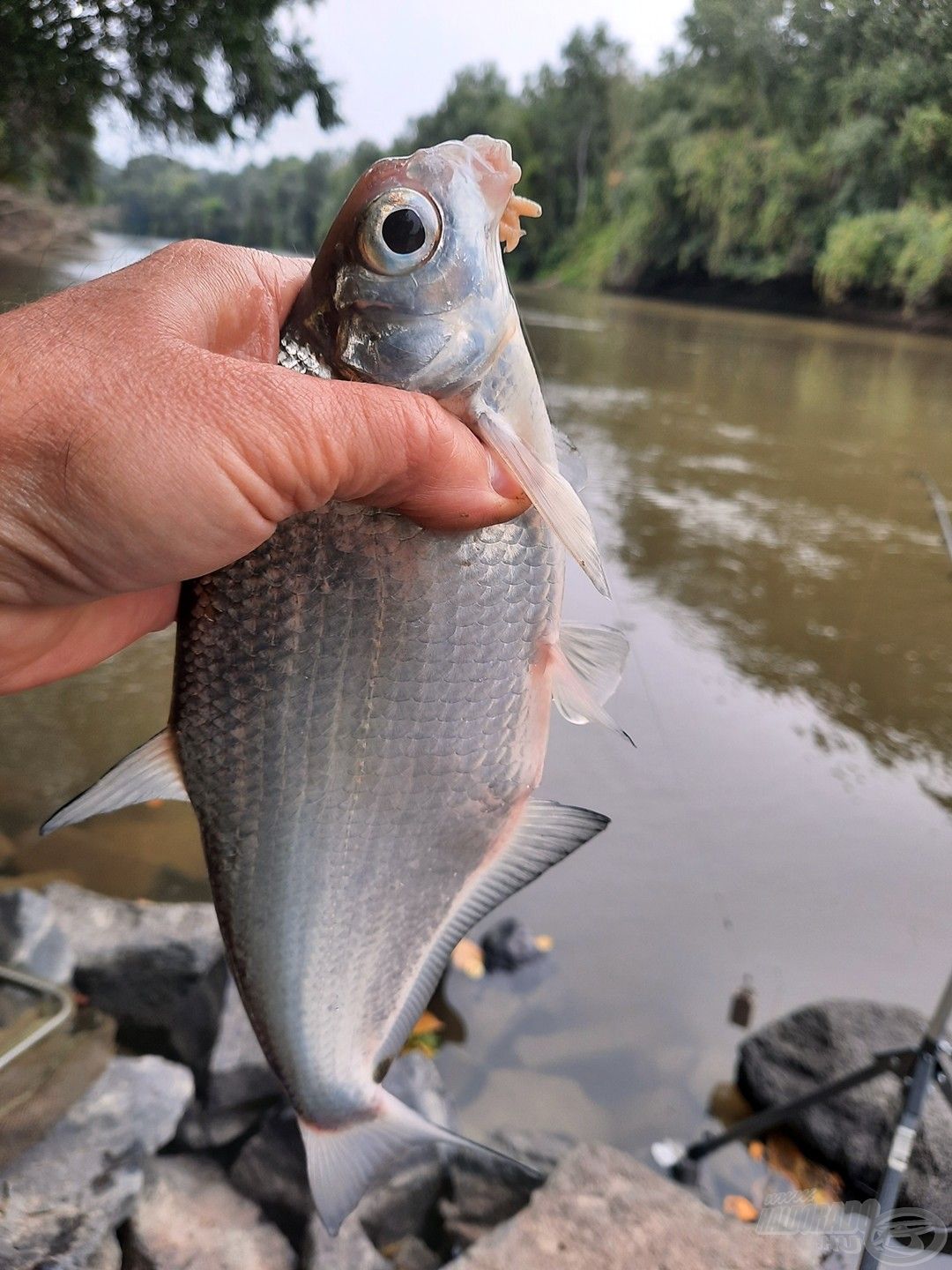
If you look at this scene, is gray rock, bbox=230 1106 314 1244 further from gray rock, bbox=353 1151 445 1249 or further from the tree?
the tree

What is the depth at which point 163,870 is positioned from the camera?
3080 millimetres

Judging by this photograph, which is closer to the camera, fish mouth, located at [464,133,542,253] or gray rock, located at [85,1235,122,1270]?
fish mouth, located at [464,133,542,253]

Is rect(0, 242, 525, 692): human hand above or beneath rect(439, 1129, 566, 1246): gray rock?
above

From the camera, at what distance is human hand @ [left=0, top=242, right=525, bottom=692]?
3.32ft

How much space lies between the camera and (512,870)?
53.0 inches

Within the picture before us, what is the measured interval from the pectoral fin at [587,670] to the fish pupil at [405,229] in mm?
568

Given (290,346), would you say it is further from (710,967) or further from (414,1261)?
(710,967)

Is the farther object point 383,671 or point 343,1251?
point 343,1251

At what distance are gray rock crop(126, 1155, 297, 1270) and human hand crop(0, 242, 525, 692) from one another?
158cm

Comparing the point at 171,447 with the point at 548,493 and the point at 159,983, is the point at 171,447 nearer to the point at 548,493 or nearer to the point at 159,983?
the point at 548,493

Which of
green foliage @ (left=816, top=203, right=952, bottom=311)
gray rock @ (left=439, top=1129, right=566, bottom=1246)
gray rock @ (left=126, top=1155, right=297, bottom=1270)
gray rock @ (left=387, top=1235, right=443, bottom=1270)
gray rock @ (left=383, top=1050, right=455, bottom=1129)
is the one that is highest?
green foliage @ (left=816, top=203, right=952, bottom=311)

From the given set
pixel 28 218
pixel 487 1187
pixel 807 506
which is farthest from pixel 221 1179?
pixel 28 218

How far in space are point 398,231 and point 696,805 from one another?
8.90 ft

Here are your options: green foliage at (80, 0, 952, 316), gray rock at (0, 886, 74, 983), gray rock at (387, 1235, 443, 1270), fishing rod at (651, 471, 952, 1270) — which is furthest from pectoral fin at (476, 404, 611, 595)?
gray rock at (0, 886, 74, 983)
